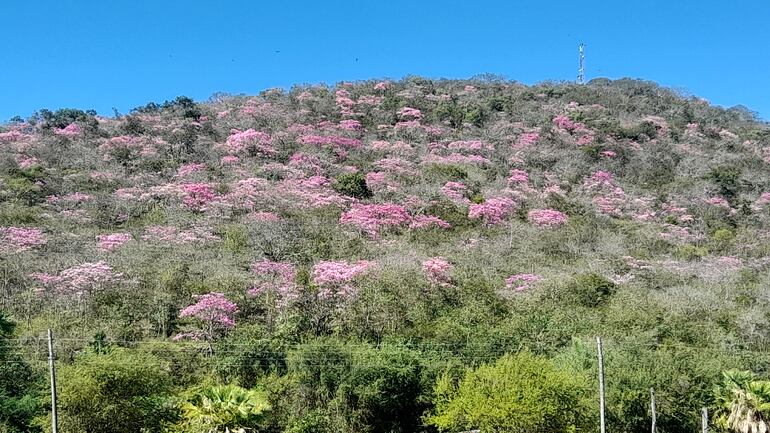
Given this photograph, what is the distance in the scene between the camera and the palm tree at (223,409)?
1650 cm

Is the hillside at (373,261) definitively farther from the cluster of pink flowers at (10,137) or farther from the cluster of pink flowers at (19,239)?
the cluster of pink flowers at (10,137)

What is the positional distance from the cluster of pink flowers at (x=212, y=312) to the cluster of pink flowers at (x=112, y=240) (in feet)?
28.4

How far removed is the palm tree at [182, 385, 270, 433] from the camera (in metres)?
16.5

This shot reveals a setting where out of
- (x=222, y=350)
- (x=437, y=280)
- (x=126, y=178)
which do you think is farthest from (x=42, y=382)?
(x=126, y=178)

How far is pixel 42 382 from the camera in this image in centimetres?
2058

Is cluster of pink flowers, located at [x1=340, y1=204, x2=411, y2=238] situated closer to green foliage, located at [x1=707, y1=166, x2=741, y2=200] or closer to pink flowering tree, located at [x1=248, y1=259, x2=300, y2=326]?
pink flowering tree, located at [x1=248, y1=259, x2=300, y2=326]

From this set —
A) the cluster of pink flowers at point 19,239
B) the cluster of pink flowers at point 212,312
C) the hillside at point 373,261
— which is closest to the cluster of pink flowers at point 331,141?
the hillside at point 373,261

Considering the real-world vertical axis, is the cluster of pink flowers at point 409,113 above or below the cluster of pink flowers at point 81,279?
above

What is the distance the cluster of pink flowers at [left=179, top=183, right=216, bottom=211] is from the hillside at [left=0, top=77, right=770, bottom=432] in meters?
0.24

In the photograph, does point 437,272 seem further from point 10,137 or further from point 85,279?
point 10,137

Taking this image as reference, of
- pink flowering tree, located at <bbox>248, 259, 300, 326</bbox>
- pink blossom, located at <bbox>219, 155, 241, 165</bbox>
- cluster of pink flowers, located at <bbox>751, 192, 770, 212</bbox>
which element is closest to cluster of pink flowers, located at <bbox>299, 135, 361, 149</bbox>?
pink blossom, located at <bbox>219, 155, 241, 165</bbox>

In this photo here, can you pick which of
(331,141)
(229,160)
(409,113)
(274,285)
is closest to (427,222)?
(274,285)

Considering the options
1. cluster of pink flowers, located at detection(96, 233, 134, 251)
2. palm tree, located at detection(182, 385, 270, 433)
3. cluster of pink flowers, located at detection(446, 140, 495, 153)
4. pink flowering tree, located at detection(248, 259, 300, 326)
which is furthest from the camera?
cluster of pink flowers, located at detection(446, 140, 495, 153)

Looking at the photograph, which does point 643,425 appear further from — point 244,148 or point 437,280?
point 244,148
